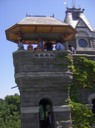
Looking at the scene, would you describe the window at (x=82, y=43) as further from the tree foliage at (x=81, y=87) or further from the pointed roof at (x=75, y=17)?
the tree foliage at (x=81, y=87)

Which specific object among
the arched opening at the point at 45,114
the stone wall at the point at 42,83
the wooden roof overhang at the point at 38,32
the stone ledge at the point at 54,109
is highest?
the wooden roof overhang at the point at 38,32

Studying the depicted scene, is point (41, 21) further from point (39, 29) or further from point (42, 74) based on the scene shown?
point (42, 74)

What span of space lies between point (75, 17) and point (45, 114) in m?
17.4

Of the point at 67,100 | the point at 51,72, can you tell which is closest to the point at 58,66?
the point at 51,72

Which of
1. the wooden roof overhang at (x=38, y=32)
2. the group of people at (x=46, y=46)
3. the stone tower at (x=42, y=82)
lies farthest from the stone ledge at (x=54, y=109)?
the wooden roof overhang at (x=38, y=32)

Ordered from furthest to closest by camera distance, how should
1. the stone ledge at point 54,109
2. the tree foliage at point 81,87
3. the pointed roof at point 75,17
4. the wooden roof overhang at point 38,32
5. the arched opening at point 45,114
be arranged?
the pointed roof at point 75,17
the wooden roof overhang at point 38,32
the arched opening at point 45,114
the tree foliage at point 81,87
the stone ledge at point 54,109

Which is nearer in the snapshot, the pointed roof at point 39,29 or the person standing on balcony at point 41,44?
the pointed roof at point 39,29

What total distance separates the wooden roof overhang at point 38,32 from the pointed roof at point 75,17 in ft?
44.7

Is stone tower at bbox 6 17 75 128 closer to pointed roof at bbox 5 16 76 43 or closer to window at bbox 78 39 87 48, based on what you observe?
pointed roof at bbox 5 16 76 43

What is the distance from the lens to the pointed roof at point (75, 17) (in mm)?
29878

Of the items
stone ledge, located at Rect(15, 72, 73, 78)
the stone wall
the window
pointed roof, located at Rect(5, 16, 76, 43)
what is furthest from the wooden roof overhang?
the window

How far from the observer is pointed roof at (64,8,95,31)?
29.9m

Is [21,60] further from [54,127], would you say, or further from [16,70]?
[54,127]

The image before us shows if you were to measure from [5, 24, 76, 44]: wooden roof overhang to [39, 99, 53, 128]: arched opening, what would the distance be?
3401 mm
